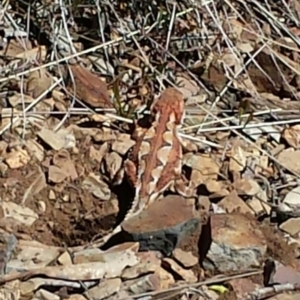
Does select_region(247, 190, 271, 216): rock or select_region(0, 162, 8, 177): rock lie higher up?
select_region(0, 162, 8, 177): rock

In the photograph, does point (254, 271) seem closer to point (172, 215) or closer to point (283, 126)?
point (172, 215)

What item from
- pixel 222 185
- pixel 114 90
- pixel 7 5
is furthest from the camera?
pixel 7 5

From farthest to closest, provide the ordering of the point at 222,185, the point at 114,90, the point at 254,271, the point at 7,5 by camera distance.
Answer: the point at 7,5, the point at 114,90, the point at 222,185, the point at 254,271

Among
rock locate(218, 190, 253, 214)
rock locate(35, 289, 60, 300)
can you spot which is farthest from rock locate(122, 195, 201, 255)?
rock locate(35, 289, 60, 300)

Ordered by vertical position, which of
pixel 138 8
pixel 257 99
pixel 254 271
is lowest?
pixel 254 271

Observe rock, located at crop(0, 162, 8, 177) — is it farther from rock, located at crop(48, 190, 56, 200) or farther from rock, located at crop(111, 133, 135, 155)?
rock, located at crop(111, 133, 135, 155)

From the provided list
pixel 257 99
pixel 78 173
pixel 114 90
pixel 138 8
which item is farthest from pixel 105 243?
pixel 138 8

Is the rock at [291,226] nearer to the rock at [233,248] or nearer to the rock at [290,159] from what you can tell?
the rock at [233,248]

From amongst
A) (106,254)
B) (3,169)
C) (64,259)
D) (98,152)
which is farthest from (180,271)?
(3,169)
